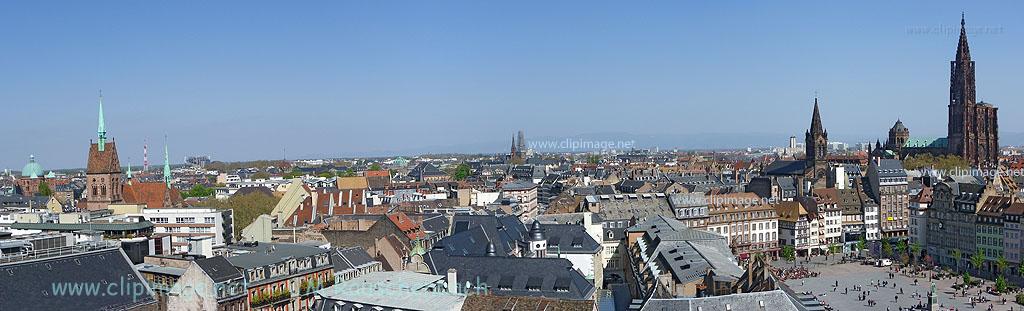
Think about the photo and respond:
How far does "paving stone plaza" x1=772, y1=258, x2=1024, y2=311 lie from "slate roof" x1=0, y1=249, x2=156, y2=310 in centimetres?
6097

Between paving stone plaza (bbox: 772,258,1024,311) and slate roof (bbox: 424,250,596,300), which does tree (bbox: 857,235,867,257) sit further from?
slate roof (bbox: 424,250,596,300)

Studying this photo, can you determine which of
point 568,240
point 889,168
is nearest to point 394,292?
point 568,240

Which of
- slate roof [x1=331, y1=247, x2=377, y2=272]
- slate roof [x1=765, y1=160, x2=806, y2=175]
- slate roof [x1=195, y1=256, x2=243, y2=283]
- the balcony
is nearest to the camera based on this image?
slate roof [x1=195, y1=256, x2=243, y2=283]

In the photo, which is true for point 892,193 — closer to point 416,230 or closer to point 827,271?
point 827,271

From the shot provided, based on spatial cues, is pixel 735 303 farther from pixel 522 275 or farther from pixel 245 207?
pixel 245 207

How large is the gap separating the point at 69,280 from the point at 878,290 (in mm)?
76076

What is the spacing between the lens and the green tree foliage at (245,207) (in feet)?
382

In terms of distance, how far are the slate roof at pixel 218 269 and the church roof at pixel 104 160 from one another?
66418 millimetres

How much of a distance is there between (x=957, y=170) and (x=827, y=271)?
224 ft

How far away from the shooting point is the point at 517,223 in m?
87.5

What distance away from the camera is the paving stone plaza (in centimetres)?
8744

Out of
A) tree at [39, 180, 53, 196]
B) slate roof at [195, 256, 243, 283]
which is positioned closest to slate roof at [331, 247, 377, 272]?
slate roof at [195, 256, 243, 283]

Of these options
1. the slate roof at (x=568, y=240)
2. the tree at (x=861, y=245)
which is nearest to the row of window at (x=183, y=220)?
the slate roof at (x=568, y=240)

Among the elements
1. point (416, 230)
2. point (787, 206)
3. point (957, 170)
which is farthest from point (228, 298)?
point (957, 170)
